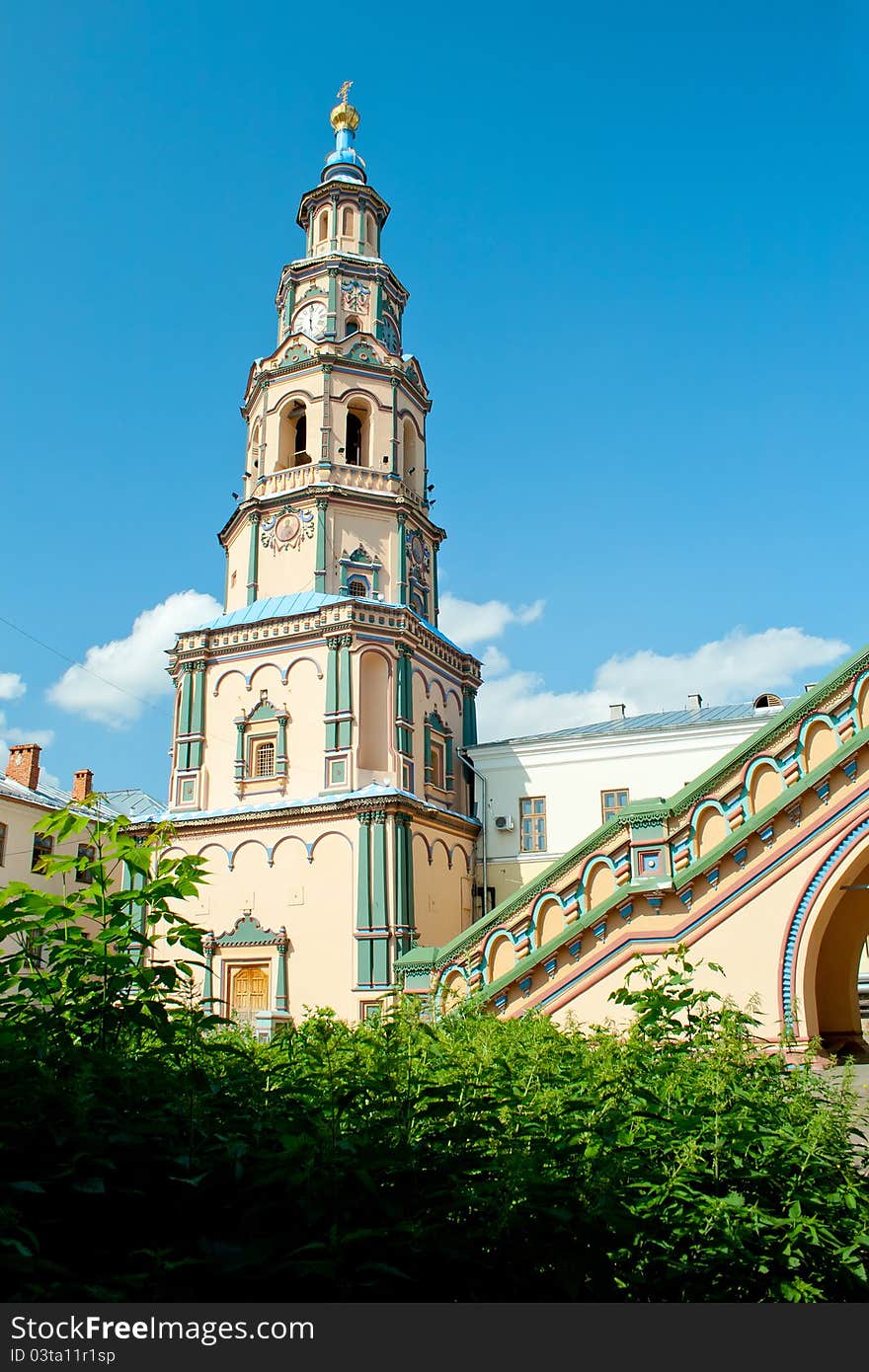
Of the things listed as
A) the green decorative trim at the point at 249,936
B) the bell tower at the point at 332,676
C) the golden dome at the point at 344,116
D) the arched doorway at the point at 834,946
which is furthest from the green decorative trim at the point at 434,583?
the arched doorway at the point at 834,946

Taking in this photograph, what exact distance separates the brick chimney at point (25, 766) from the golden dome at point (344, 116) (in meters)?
26.1

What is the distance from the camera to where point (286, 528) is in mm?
29734

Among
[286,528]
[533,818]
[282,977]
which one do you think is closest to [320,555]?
[286,528]

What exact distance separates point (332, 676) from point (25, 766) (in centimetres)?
1877

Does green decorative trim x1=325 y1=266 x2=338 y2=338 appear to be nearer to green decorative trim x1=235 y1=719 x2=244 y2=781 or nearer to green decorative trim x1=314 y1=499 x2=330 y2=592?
green decorative trim x1=314 y1=499 x2=330 y2=592

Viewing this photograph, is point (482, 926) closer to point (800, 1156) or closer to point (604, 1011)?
point (604, 1011)

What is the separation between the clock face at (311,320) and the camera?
104 feet

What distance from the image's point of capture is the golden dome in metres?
35.6

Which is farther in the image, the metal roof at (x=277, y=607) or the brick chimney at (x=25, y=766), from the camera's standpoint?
the brick chimney at (x=25, y=766)

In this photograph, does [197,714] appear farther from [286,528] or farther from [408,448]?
[408,448]

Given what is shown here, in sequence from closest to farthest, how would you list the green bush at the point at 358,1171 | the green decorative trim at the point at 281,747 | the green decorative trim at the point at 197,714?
the green bush at the point at 358,1171 → the green decorative trim at the point at 281,747 → the green decorative trim at the point at 197,714

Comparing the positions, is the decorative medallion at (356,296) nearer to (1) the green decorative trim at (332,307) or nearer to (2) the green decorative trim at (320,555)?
(1) the green decorative trim at (332,307)

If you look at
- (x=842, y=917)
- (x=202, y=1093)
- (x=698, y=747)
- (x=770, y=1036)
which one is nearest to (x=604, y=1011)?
(x=770, y=1036)
